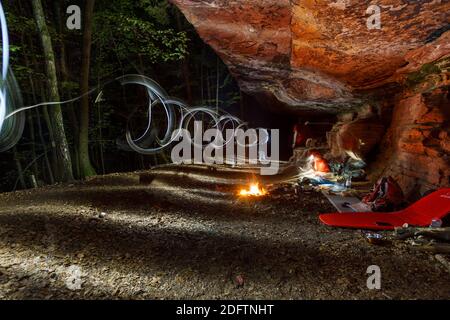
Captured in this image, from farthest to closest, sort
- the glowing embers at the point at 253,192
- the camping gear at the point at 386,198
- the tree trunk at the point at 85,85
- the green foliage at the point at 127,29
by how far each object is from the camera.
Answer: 1. the green foliage at the point at 127,29
2. the tree trunk at the point at 85,85
3. the glowing embers at the point at 253,192
4. the camping gear at the point at 386,198

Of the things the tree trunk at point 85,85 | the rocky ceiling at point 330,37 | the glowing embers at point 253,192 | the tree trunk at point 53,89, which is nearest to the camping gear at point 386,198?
the glowing embers at point 253,192

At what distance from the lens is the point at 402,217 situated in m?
6.14

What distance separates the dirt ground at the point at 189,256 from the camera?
3547 millimetres

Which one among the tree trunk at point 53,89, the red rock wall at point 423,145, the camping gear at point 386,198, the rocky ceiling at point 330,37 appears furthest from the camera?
the tree trunk at point 53,89

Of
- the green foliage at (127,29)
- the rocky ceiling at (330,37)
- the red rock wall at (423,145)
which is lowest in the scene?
the red rock wall at (423,145)

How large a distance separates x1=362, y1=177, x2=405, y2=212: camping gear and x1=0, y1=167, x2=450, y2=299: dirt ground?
4.24 ft

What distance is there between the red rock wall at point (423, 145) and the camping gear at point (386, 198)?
738 millimetres

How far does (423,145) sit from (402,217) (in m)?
2.69

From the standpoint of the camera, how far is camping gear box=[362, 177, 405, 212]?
7051mm

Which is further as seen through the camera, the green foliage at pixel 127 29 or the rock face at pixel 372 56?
the green foliage at pixel 127 29

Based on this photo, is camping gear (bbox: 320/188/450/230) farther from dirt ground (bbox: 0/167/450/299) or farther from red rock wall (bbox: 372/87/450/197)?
red rock wall (bbox: 372/87/450/197)

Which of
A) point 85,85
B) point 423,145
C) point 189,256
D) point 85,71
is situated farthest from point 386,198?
point 85,71

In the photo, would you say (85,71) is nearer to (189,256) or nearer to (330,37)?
(330,37)

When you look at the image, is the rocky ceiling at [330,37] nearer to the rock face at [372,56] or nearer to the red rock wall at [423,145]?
the rock face at [372,56]
